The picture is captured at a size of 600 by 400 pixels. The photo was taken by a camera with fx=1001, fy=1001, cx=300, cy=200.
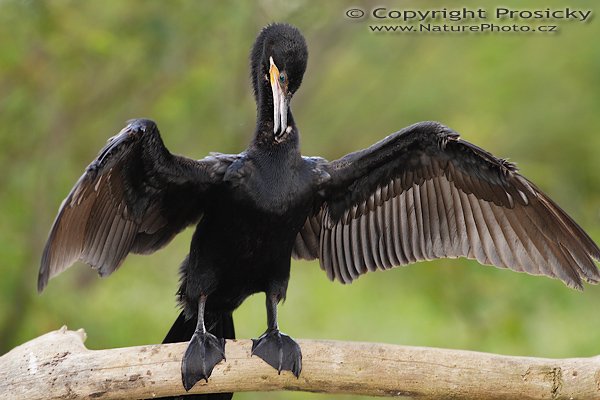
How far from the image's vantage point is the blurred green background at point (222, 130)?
31.4 ft

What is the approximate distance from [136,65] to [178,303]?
4.78 m

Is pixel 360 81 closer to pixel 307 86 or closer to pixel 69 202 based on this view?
pixel 307 86

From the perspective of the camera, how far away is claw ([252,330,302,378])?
16.6 feet

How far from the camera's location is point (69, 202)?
4.78 m

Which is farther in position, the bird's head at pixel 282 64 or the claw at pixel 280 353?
the bird's head at pixel 282 64

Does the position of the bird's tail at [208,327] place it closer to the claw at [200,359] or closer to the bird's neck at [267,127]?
the claw at [200,359]

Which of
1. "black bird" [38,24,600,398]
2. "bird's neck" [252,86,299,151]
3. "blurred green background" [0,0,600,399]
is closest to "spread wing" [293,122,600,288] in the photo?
"black bird" [38,24,600,398]

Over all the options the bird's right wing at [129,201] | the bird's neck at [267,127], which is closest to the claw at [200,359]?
the bird's right wing at [129,201]

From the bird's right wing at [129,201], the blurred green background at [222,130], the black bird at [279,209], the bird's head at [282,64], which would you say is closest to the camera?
the bird's right wing at [129,201]

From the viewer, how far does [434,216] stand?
5.92m

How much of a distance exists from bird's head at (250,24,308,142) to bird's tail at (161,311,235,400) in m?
1.15

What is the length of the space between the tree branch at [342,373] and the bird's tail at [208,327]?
44cm

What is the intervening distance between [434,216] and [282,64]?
4.33 feet

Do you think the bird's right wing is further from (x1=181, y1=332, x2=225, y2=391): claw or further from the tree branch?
(x1=181, y1=332, x2=225, y2=391): claw
